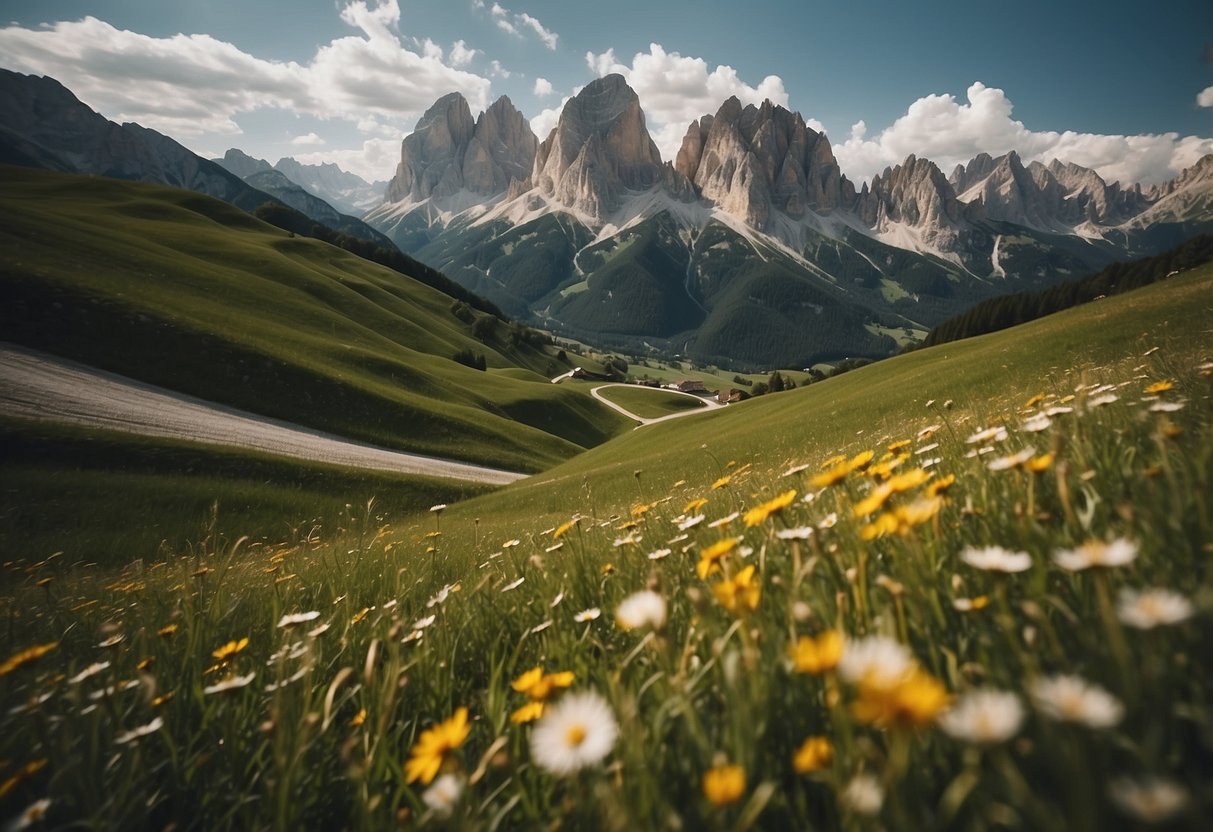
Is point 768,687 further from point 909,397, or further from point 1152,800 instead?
point 909,397

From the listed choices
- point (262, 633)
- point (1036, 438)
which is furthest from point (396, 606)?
point (1036, 438)

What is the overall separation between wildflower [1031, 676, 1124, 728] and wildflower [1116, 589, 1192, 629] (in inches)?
6.4

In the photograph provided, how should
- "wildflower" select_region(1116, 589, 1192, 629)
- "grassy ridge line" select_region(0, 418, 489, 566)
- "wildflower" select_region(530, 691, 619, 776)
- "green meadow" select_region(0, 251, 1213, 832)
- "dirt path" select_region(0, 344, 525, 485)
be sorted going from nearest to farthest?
"wildflower" select_region(1116, 589, 1192, 629)
"green meadow" select_region(0, 251, 1213, 832)
"wildflower" select_region(530, 691, 619, 776)
"grassy ridge line" select_region(0, 418, 489, 566)
"dirt path" select_region(0, 344, 525, 485)

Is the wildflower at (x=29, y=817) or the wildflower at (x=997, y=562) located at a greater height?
the wildflower at (x=997, y=562)

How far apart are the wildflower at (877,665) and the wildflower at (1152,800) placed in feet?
0.96

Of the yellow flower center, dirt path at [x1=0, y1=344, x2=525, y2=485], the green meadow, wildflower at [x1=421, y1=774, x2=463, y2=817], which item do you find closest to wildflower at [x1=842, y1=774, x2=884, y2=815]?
the green meadow

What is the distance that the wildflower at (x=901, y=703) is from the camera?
862 mm

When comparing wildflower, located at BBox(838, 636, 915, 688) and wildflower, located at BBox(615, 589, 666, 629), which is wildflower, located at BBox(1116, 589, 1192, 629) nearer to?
wildflower, located at BBox(838, 636, 915, 688)

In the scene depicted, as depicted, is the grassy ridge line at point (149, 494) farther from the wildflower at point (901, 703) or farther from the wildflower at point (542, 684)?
the wildflower at point (901, 703)

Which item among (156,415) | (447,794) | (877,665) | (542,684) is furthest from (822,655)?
(156,415)

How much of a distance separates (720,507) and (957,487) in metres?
2.34

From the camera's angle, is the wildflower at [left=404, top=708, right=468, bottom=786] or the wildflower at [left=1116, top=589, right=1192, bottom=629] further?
the wildflower at [left=404, top=708, right=468, bottom=786]

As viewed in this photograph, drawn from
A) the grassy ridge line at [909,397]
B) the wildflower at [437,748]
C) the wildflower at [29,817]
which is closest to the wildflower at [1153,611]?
the wildflower at [437,748]

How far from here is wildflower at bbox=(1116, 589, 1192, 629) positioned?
92cm
